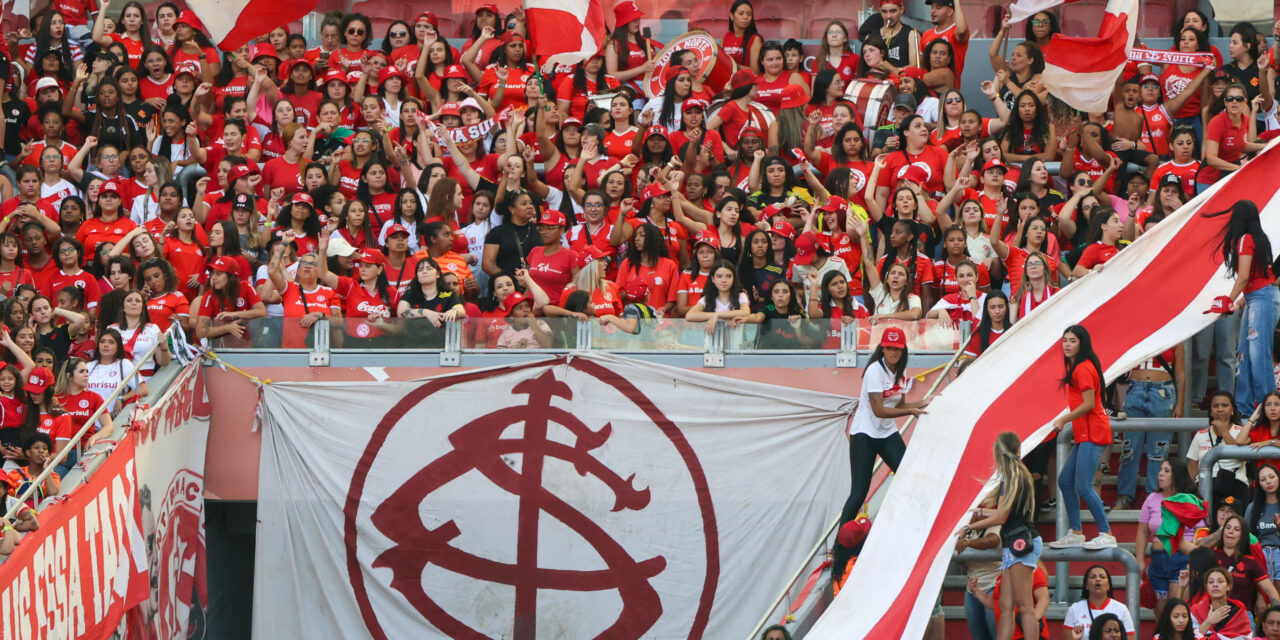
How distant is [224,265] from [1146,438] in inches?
255

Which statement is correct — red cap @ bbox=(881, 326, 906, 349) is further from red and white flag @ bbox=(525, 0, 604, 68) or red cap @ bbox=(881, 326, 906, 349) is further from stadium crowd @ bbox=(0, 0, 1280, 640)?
red and white flag @ bbox=(525, 0, 604, 68)

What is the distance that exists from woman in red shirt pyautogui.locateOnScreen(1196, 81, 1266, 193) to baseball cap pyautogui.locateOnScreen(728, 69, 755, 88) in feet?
12.4

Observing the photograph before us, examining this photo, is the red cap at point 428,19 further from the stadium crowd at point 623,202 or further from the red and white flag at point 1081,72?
the red and white flag at point 1081,72

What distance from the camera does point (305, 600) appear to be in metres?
13.9

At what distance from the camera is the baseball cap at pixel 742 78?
16.7m

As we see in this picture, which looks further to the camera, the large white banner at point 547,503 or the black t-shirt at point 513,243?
the black t-shirt at point 513,243

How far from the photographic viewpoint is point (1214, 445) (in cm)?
1196

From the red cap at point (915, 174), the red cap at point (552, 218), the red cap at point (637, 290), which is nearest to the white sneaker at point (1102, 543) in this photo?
the red cap at point (637, 290)

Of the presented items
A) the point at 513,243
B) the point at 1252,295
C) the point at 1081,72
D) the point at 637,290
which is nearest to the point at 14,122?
the point at 513,243

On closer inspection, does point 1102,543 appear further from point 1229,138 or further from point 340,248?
point 340,248

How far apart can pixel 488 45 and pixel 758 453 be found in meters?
5.71

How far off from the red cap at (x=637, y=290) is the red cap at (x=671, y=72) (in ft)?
9.48

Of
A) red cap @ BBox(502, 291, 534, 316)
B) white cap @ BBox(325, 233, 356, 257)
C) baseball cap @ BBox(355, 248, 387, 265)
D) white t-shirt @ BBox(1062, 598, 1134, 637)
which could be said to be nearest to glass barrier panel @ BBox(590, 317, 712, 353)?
red cap @ BBox(502, 291, 534, 316)

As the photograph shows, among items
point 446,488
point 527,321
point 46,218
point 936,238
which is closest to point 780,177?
point 936,238
